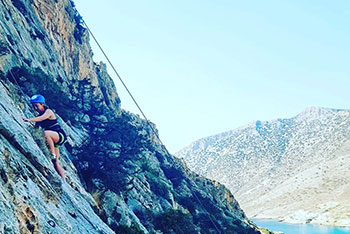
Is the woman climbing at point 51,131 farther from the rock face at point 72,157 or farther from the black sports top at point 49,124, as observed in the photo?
the rock face at point 72,157

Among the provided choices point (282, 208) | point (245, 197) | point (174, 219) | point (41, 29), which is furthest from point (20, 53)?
point (245, 197)

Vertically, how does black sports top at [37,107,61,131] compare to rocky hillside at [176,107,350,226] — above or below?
above

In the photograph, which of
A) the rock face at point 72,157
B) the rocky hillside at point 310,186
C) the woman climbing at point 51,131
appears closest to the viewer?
the rock face at point 72,157

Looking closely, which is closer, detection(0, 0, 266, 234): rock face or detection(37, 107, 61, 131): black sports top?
detection(0, 0, 266, 234): rock face

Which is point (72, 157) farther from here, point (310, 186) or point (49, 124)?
point (310, 186)

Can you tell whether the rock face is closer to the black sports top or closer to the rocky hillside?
the black sports top

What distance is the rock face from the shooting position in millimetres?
5867

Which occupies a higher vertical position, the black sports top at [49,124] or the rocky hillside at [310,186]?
the black sports top at [49,124]

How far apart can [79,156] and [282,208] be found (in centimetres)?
14563

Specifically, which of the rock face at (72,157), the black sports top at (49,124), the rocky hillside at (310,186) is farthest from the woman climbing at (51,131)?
the rocky hillside at (310,186)

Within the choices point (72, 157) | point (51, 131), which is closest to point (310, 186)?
point (72, 157)

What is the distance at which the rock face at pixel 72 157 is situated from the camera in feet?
19.2

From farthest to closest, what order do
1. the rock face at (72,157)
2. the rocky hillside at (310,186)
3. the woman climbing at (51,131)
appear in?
the rocky hillside at (310,186) → the woman climbing at (51,131) → the rock face at (72,157)

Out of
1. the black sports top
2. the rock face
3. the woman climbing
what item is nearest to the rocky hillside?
the rock face
